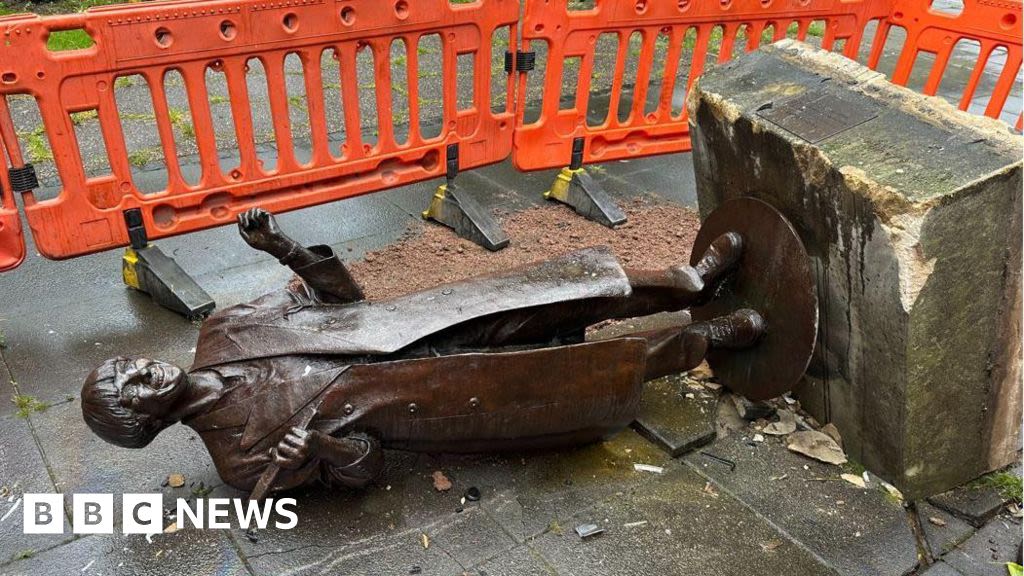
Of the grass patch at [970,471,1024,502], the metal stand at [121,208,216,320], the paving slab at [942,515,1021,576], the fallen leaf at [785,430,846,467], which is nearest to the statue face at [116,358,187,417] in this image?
the metal stand at [121,208,216,320]

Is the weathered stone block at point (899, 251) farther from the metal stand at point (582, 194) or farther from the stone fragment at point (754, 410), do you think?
the metal stand at point (582, 194)

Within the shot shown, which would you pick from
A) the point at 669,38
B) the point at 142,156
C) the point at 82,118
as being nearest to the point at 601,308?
the point at 669,38

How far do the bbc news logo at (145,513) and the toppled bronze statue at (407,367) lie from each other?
20 centimetres

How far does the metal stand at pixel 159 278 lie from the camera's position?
4.15 meters

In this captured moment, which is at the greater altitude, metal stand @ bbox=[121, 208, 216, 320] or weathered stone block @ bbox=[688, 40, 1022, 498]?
weathered stone block @ bbox=[688, 40, 1022, 498]

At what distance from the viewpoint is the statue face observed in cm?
248

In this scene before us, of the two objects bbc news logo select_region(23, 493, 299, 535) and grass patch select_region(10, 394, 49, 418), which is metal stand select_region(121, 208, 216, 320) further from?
bbc news logo select_region(23, 493, 299, 535)

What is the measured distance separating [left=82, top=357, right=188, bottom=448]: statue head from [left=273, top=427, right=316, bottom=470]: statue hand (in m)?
0.41

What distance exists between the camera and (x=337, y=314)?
291 centimetres

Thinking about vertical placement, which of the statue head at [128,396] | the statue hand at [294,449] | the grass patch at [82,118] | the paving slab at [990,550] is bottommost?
the paving slab at [990,550]

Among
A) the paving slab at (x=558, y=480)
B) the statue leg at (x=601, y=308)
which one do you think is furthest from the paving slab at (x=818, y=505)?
the statue leg at (x=601, y=308)

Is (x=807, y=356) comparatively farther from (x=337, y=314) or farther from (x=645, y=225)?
(x=645, y=225)

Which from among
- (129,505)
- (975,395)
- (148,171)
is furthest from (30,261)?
(975,395)

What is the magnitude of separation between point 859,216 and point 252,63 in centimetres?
707
